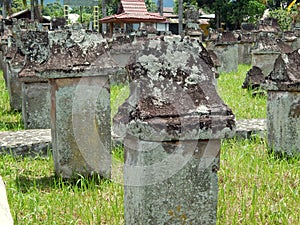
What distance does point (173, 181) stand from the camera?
266cm

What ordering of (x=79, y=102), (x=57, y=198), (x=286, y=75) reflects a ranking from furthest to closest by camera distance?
(x=286, y=75), (x=79, y=102), (x=57, y=198)

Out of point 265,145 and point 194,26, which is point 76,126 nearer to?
point 265,145

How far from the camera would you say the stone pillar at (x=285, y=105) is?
5250mm

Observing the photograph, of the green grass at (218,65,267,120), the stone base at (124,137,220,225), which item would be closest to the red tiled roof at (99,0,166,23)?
the green grass at (218,65,267,120)

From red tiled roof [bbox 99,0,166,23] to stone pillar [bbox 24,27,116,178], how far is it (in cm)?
2012

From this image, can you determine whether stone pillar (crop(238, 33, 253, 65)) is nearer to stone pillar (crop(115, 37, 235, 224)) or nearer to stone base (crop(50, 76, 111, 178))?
stone base (crop(50, 76, 111, 178))

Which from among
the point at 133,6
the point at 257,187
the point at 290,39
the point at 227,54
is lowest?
the point at 257,187

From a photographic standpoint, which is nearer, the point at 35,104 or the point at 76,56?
the point at 76,56

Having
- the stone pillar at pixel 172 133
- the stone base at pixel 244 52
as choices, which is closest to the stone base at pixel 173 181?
the stone pillar at pixel 172 133

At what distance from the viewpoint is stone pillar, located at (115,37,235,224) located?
2598 millimetres

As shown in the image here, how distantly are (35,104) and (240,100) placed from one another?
396cm

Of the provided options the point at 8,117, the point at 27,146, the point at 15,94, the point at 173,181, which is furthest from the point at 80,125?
the point at 15,94

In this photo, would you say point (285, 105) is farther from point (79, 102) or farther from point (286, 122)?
point (79, 102)

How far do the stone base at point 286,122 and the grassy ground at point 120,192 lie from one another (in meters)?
0.19
